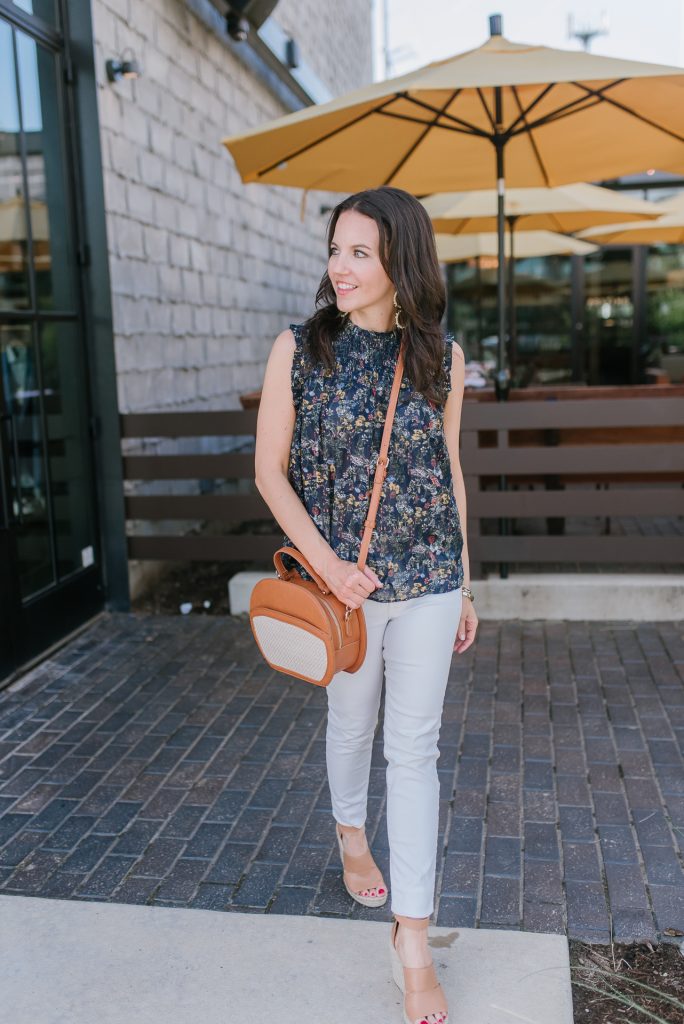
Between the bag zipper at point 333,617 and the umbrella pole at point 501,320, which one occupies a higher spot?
the umbrella pole at point 501,320

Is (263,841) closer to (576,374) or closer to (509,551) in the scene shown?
(509,551)

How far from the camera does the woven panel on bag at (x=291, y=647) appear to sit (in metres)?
2.18

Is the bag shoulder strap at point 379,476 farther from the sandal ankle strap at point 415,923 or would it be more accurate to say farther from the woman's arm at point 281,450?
the sandal ankle strap at point 415,923

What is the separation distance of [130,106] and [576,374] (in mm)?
9045

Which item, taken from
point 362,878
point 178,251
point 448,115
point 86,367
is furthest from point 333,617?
point 178,251

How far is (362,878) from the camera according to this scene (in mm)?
2713

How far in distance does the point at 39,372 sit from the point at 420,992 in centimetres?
372

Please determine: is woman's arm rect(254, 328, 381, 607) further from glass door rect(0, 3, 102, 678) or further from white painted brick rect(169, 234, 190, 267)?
white painted brick rect(169, 234, 190, 267)

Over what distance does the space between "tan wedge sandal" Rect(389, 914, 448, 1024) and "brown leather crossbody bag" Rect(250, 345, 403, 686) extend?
61 cm

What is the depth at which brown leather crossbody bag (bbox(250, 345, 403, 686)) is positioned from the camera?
7.13 feet

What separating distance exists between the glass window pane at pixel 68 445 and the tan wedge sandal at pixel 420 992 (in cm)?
337

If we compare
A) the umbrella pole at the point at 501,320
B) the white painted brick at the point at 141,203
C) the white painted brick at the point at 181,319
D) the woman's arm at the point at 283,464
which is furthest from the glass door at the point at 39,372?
the woman's arm at the point at 283,464

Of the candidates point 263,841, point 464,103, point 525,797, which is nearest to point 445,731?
point 525,797

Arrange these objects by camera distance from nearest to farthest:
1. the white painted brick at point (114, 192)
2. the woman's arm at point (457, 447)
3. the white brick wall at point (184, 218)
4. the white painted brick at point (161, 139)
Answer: the woman's arm at point (457, 447) → the white painted brick at point (114, 192) → the white brick wall at point (184, 218) → the white painted brick at point (161, 139)
